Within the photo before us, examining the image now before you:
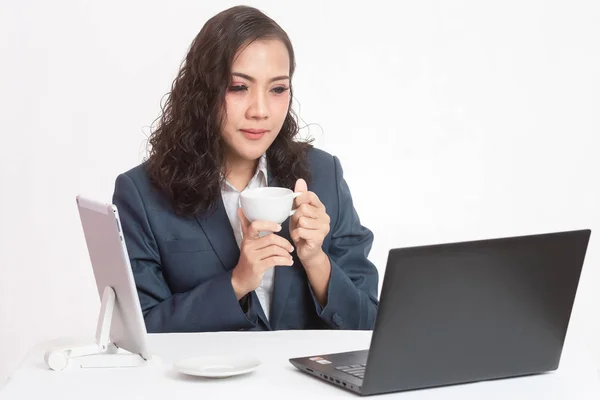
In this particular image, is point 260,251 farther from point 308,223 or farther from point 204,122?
point 204,122

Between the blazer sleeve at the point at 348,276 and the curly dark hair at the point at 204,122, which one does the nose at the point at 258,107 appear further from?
the blazer sleeve at the point at 348,276

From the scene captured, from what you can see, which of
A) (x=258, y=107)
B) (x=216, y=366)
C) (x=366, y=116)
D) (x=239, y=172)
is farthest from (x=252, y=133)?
(x=366, y=116)

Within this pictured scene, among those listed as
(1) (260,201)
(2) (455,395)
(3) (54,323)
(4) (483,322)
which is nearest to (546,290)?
(4) (483,322)

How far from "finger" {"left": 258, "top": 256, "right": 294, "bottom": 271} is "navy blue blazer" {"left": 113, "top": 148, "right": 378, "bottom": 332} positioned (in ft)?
0.56

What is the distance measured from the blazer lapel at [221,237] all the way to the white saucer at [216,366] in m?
0.65

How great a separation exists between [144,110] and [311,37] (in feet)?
2.53

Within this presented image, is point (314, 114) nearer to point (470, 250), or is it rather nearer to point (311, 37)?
point (311, 37)

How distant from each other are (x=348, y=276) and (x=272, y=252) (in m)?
0.48

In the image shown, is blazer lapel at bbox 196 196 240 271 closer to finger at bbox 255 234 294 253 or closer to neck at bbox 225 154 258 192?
neck at bbox 225 154 258 192

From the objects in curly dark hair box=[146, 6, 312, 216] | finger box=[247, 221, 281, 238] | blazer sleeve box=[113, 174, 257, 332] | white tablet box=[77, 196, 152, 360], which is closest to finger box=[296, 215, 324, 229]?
finger box=[247, 221, 281, 238]

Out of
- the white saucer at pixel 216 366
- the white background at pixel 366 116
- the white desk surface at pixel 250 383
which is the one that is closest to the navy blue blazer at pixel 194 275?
the white desk surface at pixel 250 383

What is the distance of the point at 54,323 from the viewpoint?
402 centimetres

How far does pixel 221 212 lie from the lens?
99.3 inches

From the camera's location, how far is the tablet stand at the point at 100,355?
1.84 meters
